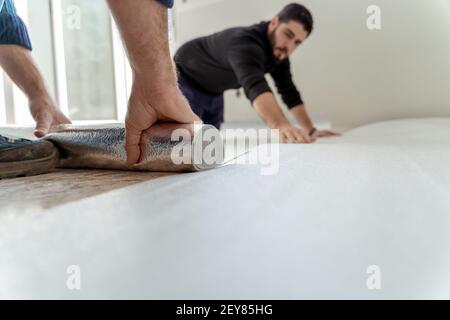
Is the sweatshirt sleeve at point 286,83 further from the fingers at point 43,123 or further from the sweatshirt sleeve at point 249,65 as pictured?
the fingers at point 43,123

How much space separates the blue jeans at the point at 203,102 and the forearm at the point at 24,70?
2.37 ft

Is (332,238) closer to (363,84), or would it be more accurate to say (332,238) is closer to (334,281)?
(334,281)

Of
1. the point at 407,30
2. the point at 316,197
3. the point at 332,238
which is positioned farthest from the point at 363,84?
the point at 332,238

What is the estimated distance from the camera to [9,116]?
2.14 metres

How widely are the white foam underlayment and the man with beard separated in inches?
36.0

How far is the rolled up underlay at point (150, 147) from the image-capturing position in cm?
77

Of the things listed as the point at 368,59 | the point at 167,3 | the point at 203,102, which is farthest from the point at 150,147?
the point at 368,59

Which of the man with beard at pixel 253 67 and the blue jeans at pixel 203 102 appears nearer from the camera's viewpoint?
the man with beard at pixel 253 67

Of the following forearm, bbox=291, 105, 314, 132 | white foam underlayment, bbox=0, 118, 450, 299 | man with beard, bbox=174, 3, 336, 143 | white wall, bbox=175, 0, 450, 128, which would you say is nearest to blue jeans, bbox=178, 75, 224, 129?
man with beard, bbox=174, 3, 336, 143

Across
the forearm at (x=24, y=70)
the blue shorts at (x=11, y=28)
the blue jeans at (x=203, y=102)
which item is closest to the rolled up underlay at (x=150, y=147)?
the forearm at (x=24, y=70)

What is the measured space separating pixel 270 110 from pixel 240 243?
1.16m

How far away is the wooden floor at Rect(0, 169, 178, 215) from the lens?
0.55 metres

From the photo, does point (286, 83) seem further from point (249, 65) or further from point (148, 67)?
point (148, 67)

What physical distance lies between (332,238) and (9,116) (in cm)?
232
